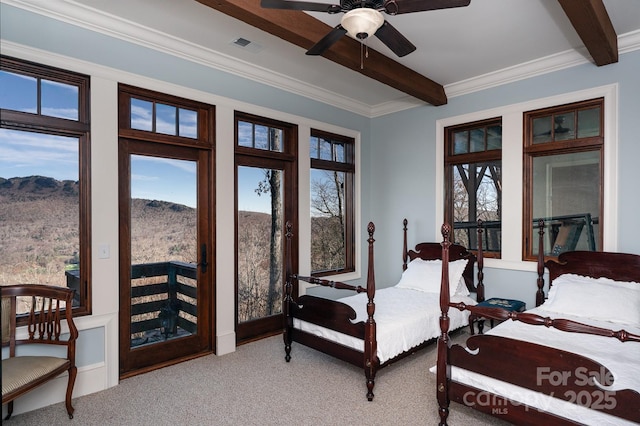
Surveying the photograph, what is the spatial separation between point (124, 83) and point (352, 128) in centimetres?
297

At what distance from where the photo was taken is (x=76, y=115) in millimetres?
2977

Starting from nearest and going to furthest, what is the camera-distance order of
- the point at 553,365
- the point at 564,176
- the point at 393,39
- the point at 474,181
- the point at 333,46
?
the point at 553,365 < the point at 393,39 < the point at 333,46 < the point at 564,176 < the point at 474,181

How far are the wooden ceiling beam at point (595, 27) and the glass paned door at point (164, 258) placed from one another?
3.26 m

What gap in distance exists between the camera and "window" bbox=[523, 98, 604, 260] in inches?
144

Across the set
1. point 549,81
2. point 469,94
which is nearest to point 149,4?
point 469,94

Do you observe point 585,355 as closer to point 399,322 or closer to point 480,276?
point 399,322

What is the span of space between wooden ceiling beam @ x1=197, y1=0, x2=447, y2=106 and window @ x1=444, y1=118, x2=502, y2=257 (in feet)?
1.85

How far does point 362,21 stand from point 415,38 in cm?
155

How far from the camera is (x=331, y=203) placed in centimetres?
511

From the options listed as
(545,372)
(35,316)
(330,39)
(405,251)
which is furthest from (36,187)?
(405,251)

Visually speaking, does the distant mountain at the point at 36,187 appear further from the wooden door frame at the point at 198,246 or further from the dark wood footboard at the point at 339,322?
the dark wood footboard at the point at 339,322

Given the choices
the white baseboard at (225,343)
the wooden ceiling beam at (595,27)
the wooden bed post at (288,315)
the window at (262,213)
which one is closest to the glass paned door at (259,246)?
the window at (262,213)

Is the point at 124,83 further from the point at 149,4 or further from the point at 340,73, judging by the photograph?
the point at 340,73

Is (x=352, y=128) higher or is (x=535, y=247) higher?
(x=352, y=128)
